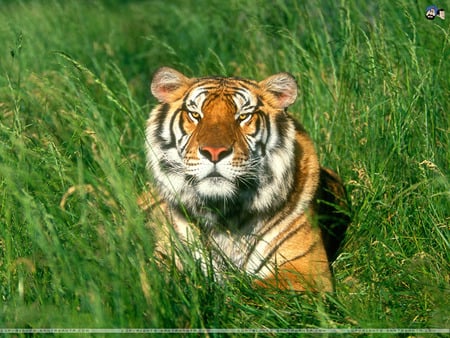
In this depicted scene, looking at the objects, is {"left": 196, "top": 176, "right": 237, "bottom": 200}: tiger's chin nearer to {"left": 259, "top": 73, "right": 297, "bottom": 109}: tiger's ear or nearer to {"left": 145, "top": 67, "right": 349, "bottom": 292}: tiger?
{"left": 145, "top": 67, "right": 349, "bottom": 292}: tiger

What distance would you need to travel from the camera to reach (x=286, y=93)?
440 centimetres

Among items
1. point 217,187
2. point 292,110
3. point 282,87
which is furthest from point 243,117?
point 292,110

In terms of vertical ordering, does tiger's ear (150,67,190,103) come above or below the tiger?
above

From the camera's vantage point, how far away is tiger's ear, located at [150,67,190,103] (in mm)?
4387

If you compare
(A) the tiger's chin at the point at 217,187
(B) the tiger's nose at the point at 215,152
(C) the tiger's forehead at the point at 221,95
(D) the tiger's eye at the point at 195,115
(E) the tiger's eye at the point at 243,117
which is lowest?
(A) the tiger's chin at the point at 217,187

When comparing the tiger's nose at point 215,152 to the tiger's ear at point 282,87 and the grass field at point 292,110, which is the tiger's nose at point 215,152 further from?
the tiger's ear at point 282,87

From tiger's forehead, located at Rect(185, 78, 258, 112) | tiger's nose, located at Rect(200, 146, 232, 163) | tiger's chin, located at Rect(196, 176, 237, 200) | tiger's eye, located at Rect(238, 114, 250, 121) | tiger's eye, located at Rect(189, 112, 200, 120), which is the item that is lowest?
tiger's chin, located at Rect(196, 176, 237, 200)

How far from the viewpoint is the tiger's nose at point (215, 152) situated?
12.7ft

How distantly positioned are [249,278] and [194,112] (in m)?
0.89

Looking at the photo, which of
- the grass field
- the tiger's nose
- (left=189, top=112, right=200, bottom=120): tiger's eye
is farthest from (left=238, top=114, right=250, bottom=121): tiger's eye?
the grass field

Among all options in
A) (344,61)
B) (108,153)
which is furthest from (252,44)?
(108,153)

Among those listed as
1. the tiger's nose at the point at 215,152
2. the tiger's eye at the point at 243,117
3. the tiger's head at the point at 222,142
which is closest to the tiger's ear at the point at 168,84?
the tiger's head at the point at 222,142

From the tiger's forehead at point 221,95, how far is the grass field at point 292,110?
30cm

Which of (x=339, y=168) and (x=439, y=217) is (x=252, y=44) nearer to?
(x=339, y=168)
